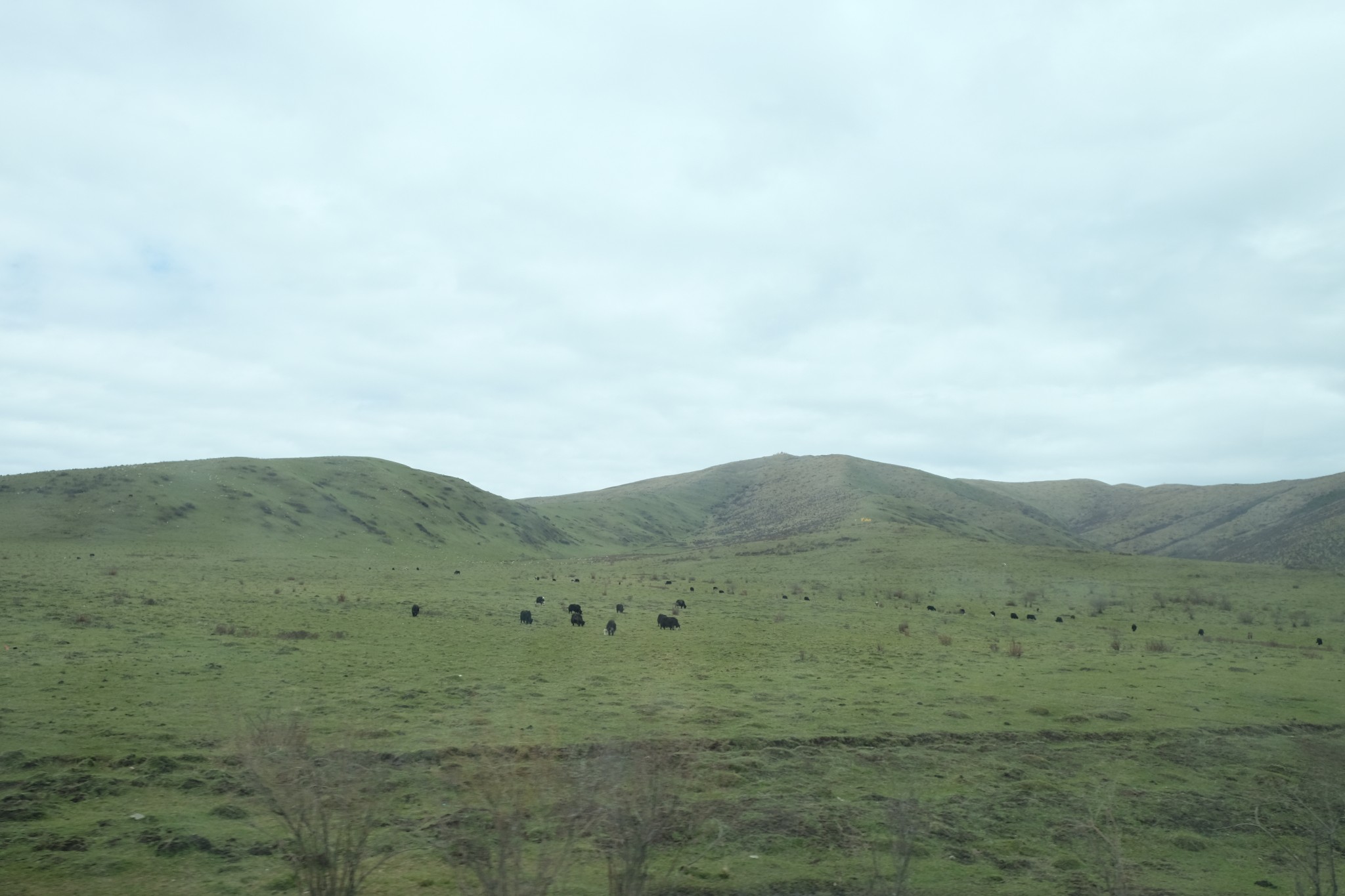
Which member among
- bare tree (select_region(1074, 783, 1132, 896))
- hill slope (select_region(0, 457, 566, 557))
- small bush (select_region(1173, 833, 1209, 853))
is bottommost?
small bush (select_region(1173, 833, 1209, 853))

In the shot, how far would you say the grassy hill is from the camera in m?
112

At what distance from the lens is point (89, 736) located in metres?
13.1

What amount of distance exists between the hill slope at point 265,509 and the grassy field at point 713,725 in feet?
114

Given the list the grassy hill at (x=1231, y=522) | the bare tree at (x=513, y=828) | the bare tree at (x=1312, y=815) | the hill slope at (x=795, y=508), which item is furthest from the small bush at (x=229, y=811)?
the grassy hill at (x=1231, y=522)

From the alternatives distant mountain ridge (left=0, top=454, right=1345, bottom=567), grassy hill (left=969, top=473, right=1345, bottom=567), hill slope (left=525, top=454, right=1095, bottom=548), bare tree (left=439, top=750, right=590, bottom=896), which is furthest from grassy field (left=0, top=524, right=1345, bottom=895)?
grassy hill (left=969, top=473, right=1345, bottom=567)

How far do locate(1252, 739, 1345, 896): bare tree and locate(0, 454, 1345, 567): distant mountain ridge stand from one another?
2742 inches

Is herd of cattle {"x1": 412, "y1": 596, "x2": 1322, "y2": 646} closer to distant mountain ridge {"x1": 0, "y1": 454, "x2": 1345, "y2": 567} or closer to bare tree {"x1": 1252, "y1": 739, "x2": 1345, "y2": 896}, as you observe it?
A: bare tree {"x1": 1252, "y1": 739, "x2": 1345, "y2": 896}

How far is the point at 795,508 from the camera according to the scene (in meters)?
144

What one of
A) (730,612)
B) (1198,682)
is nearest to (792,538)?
(730,612)

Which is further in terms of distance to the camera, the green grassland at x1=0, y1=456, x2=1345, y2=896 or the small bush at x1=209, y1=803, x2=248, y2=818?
the small bush at x1=209, y1=803, x2=248, y2=818

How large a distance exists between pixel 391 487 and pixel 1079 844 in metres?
104

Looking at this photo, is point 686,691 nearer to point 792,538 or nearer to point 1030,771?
point 1030,771

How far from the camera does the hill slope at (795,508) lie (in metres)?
120

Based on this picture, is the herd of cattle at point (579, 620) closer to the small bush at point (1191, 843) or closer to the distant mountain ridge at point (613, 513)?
the small bush at point (1191, 843)
